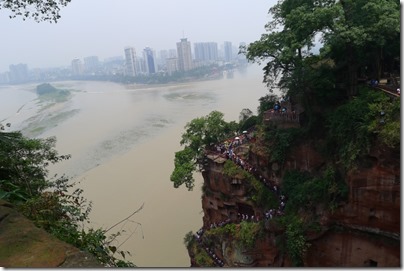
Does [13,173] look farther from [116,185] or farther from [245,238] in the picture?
[116,185]

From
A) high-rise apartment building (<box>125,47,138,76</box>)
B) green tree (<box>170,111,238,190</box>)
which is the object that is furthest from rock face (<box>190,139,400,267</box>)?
high-rise apartment building (<box>125,47,138,76</box>)

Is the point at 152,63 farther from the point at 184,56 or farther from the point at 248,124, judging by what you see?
the point at 248,124

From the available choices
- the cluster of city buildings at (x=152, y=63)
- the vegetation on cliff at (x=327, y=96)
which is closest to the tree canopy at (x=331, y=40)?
the vegetation on cliff at (x=327, y=96)

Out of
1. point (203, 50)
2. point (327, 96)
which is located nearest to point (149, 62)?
point (203, 50)

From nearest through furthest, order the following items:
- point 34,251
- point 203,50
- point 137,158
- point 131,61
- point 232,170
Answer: point 34,251 → point 232,170 → point 137,158 → point 131,61 → point 203,50

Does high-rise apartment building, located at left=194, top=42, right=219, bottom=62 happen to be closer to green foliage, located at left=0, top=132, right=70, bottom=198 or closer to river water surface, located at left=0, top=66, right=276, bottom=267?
river water surface, located at left=0, top=66, right=276, bottom=267

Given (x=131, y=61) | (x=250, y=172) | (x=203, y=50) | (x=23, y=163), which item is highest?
(x=203, y=50)
